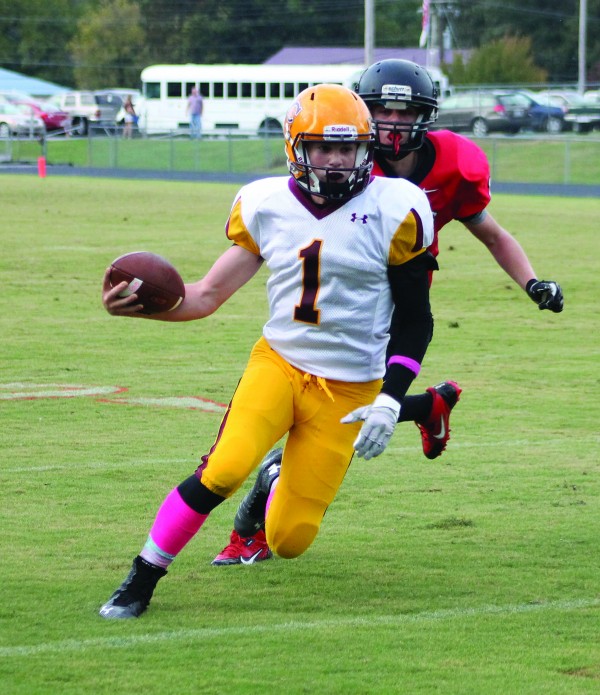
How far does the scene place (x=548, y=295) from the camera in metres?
5.34

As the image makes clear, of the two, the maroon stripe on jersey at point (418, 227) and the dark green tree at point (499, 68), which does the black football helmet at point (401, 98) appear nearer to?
the maroon stripe on jersey at point (418, 227)

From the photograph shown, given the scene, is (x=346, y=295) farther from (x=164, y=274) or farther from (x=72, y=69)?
(x=72, y=69)

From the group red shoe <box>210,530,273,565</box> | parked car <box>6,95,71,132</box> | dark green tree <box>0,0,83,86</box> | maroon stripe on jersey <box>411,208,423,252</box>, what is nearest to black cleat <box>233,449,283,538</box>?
red shoe <box>210,530,273,565</box>

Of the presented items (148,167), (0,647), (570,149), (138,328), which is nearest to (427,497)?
(0,647)

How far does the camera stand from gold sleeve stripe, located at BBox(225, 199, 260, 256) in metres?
4.48

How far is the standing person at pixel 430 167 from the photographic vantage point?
5309mm

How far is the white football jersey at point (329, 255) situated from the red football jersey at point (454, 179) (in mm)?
918

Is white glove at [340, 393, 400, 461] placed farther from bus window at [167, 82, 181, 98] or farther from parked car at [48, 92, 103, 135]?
parked car at [48, 92, 103, 135]

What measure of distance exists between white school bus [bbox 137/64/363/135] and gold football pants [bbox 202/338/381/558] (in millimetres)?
43001

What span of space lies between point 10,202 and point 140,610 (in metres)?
19.3

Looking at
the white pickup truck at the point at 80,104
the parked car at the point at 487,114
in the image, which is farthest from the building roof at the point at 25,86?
Result: the parked car at the point at 487,114

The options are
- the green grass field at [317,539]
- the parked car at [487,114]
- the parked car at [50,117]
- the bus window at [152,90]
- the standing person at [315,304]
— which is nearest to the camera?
the green grass field at [317,539]

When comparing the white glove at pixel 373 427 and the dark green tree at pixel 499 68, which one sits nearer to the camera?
the white glove at pixel 373 427

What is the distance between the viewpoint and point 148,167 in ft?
120
